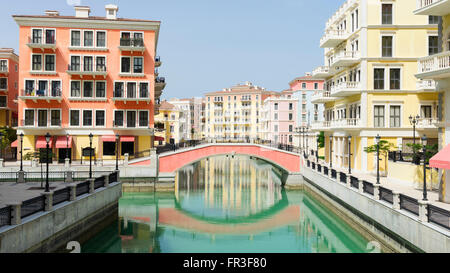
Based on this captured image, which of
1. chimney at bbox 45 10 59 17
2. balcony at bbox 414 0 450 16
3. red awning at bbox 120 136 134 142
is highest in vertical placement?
chimney at bbox 45 10 59 17

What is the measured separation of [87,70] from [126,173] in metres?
12.4

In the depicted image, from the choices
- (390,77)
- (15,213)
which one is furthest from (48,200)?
(390,77)

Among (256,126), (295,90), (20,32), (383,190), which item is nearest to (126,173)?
(20,32)

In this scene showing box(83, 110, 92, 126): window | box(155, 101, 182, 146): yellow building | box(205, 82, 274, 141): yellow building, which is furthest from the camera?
box(205, 82, 274, 141): yellow building

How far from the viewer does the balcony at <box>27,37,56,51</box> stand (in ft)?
133

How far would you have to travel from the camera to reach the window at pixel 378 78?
34875 mm

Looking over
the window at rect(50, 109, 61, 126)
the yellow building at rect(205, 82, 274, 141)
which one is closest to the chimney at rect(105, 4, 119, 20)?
the window at rect(50, 109, 61, 126)

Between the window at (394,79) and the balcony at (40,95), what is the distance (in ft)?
106

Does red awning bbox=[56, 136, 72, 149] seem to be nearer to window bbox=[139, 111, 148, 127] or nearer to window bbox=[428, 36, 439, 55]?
window bbox=[139, 111, 148, 127]

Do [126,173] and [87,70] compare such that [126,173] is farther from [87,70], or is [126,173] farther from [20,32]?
[20,32]

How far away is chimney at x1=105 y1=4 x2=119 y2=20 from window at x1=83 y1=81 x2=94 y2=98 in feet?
24.8

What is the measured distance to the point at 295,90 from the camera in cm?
9038

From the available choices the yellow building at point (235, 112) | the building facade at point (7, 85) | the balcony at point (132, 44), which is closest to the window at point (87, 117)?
the balcony at point (132, 44)

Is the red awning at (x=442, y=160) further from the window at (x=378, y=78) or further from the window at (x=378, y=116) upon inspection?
the window at (x=378, y=78)
